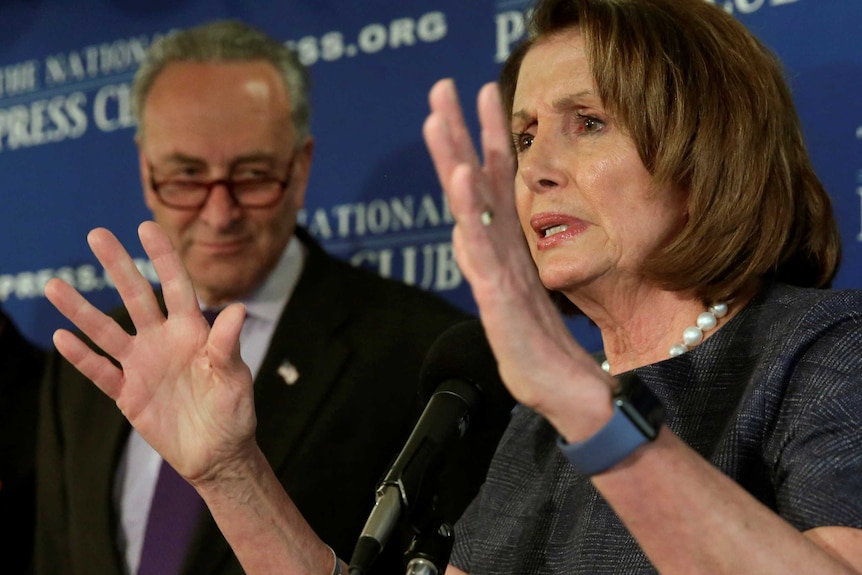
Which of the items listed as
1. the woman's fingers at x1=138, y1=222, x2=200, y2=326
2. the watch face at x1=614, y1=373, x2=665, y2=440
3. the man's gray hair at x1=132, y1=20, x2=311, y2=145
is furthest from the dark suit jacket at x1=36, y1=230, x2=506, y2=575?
the watch face at x1=614, y1=373, x2=665, y2=440

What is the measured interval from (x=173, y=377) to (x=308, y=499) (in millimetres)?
827

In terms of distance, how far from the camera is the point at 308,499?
266cm

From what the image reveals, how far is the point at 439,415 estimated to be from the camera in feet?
5.52

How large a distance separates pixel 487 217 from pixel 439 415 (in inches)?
18.2

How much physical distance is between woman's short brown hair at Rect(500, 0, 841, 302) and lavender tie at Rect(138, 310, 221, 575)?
134cm

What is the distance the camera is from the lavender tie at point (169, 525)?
2.74 metres

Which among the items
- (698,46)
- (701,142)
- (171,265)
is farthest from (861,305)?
(171,265)

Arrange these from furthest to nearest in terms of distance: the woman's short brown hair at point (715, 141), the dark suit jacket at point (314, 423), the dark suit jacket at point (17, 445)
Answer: the dark suit jacket at point (17, 445)
the dark suit jacket at point (314, 423)
the woman's short brown hair at point (715, 141)

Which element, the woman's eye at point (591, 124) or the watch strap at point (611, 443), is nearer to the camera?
the watch strap at point (611, 443)

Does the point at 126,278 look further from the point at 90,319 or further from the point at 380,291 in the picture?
the point at 380,291

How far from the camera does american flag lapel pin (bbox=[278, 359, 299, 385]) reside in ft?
9.41

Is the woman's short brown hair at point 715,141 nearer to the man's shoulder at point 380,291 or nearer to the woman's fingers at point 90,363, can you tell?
the woman's fingers at point 90,363

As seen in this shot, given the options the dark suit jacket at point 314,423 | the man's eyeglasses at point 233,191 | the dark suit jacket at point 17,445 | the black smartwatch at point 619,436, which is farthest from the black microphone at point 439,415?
the dark suit jacket at point 17,445

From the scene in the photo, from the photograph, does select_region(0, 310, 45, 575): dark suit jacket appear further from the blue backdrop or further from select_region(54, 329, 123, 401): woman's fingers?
select_region(54, 329, 123, 401): woman's fingers
